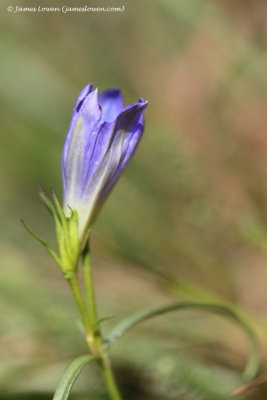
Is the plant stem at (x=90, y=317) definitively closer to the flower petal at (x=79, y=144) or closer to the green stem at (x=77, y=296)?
the green stem at (x=77, y=296)

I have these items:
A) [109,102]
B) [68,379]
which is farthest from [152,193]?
[68,379]

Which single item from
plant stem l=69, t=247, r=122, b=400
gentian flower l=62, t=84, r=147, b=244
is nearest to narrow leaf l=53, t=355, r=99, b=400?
plant stem l=69, t=247, r=122, b=400

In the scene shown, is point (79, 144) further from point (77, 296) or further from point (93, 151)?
point (77, 296)

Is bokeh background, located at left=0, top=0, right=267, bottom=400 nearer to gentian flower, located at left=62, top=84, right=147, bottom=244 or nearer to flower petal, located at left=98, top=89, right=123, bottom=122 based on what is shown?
gentian flower, located at left=62, top=84, right=147, bottom=244

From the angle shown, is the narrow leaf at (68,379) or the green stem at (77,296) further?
the green stem at (77,296)

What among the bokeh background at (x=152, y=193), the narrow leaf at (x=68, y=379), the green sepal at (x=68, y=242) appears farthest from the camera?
the bokeh background at (x=152, y=193)

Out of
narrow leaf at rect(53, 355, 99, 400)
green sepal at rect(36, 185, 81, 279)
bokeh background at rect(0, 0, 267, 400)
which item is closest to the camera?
narrow leaf at rect(53, 355, 99, 400)

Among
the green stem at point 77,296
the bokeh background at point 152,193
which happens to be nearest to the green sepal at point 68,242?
the green stem at point 77,296
